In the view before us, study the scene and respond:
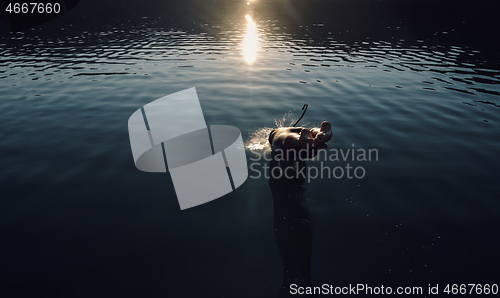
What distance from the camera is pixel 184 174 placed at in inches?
426

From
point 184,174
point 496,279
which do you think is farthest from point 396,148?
point 184,174

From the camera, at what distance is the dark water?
7051 millimetres

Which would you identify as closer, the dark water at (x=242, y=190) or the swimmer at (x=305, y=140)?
the swimmer at (x=305, y=140)

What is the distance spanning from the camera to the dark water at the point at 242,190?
7.05 meters

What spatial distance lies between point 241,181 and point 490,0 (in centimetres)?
11281

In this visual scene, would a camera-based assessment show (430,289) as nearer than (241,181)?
Yes

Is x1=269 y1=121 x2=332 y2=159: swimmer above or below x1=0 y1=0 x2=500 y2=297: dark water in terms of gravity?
above

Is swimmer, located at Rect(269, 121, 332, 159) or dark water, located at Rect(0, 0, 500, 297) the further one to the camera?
dark water, located at Rect(0, 0, 500, 297)

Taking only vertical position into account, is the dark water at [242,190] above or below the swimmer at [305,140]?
below

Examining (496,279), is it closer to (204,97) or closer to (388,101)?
(388,101)

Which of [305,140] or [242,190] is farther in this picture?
[242,190]

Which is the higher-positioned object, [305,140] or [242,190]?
[305,140]

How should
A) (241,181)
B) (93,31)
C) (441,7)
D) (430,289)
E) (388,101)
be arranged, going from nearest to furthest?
(430,289) < (241,181) < (388,101) < (93,31) < (441,7)

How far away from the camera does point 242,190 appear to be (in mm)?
10109
